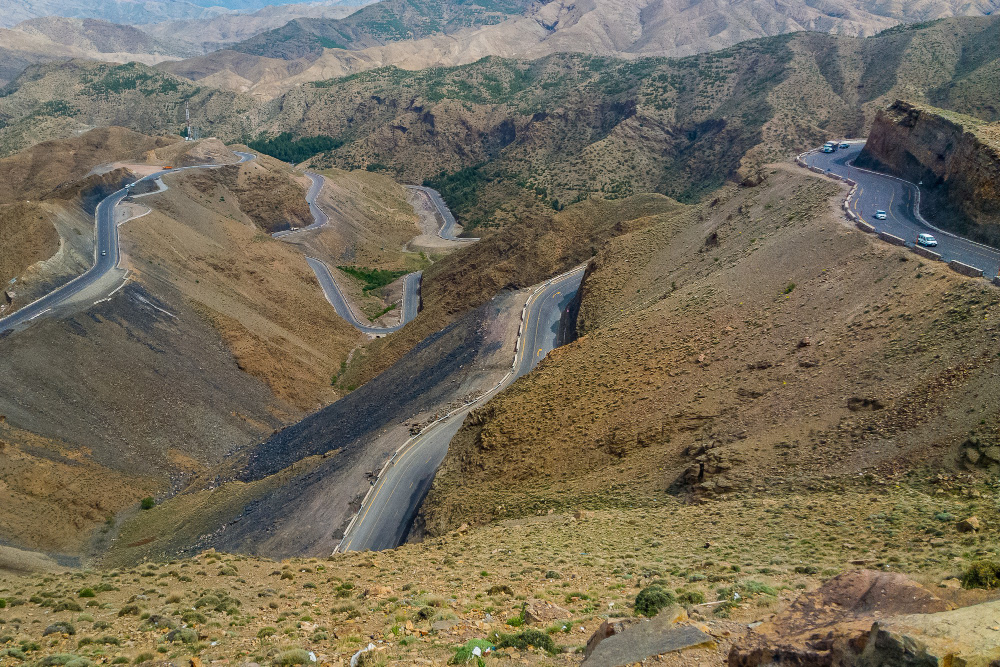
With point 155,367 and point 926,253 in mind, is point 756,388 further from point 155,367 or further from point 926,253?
point 155,367

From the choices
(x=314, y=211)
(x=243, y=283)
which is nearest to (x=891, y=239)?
(x=243, y=283)

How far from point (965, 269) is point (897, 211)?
46.5 ft

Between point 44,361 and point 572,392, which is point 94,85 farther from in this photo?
point 572,392

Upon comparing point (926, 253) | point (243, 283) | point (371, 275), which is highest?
point (926, 253)

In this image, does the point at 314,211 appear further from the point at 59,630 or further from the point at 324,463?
the point at 59,630

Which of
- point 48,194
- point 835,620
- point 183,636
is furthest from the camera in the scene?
point 48,194

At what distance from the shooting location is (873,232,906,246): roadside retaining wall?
31.3 m

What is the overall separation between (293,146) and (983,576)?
17336 centimetres

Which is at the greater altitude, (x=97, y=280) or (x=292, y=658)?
(x=97, y=280)

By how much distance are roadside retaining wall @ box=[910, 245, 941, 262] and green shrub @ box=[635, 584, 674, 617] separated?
23.2m

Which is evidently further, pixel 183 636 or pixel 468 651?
pixel 183 636

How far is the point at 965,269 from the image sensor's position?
26.4 metres

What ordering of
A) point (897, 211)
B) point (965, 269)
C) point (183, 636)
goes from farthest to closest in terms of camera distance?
point (897, 211)
point (965, 269)
point (183, 636)

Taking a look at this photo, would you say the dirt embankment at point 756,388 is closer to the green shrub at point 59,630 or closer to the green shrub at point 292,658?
the green shrub at point 292,658
